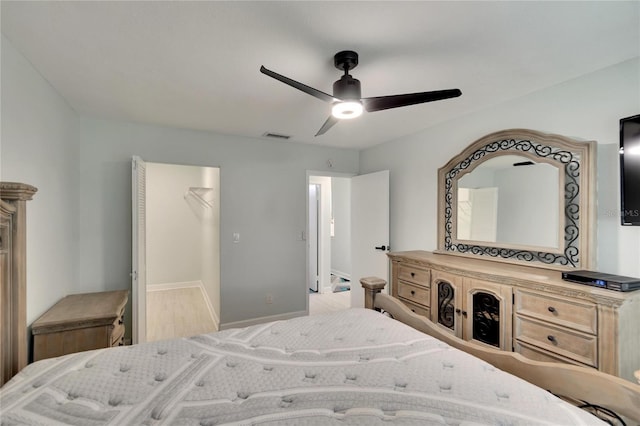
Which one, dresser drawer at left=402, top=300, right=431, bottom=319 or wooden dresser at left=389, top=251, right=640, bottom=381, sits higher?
wooden dresser at left=389, top=251, right=640, bottom=381

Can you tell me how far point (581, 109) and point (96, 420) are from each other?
3168 millimetres

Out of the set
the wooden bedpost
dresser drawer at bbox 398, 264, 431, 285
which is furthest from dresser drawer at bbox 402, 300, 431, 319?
the wooden bedpost

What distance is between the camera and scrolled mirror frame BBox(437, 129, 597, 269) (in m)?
2.00

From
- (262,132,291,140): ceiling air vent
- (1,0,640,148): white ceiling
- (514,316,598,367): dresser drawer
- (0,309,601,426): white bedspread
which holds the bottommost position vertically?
(514,316,598,367): dresser drawer

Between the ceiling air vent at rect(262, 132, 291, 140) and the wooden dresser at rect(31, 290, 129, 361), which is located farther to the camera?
the ceiling air vent at rect(262, 132, 291, 140)

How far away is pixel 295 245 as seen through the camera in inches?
161

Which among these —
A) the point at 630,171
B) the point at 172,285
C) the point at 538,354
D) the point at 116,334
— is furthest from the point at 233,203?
the point at 630,171

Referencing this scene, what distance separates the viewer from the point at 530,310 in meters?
1.89

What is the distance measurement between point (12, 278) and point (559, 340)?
A: 284 centimetres

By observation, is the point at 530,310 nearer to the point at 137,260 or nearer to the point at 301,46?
the point at 301,46

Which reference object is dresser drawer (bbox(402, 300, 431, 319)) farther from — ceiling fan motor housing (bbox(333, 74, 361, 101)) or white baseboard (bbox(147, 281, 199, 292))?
white baseboard (bbox(147, 281, 199, 292))

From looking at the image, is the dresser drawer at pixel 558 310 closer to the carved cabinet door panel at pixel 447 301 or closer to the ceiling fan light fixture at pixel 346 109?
the carved cabinet door panel at pixel 447 301

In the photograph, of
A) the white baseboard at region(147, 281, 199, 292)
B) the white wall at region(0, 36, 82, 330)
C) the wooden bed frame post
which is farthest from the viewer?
the white baseboard at region(147, 281, 199, 292)

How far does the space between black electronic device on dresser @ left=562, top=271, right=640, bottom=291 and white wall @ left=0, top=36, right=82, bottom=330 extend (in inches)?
128
